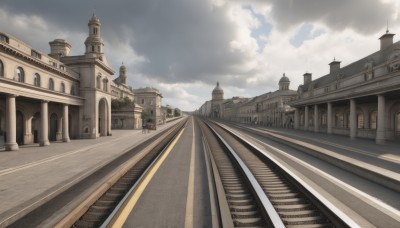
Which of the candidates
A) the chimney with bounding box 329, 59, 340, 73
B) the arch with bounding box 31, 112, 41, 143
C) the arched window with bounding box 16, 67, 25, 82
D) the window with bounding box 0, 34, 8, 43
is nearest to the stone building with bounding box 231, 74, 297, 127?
the chimney with bounding box 329, 59, 340, 73

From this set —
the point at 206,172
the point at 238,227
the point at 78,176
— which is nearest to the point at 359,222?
the point at 238,227

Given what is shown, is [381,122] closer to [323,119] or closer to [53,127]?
[323,119]

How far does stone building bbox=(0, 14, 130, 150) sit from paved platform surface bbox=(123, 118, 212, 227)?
18188mm

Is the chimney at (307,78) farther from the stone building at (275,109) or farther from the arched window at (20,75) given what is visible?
the arched window at (20,75)

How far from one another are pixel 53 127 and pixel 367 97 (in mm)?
42029

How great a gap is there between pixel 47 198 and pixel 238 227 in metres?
7.11

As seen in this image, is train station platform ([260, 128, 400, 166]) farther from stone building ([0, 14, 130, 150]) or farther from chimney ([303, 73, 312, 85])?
chimney ([303, 73, 312, 85])

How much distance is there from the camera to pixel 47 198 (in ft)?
26.1

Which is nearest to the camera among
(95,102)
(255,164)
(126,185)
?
(126,185)

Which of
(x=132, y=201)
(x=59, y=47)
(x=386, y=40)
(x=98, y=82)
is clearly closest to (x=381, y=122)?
(x=386, y=40)

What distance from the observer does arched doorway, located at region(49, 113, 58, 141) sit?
3000 centimetres

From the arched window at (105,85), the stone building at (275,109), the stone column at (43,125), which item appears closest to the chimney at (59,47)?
the arched window at (105,85)

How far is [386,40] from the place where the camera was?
30375 mm

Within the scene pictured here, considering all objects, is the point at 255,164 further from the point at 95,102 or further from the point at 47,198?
the point at 95,102
